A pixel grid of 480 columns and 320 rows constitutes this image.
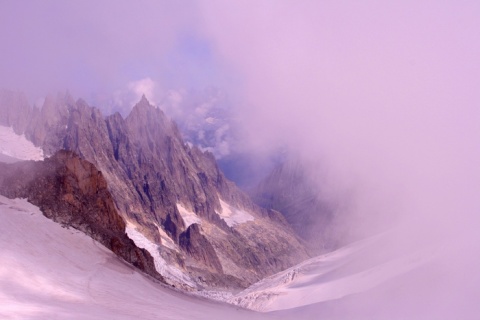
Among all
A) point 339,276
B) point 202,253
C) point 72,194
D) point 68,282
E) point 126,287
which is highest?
point 202,253

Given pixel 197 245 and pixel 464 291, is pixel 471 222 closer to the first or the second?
pixel 464 291

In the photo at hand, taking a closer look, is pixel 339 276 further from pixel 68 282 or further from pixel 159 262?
pixel 159 262

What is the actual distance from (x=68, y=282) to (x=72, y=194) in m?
19.0

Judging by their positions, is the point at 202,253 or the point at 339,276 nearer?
the point at 339,276

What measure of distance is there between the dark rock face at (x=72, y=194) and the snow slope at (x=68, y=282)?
A: 6.38 feet

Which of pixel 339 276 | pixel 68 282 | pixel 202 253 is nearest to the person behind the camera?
pixel 68 282

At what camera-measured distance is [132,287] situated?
42250 millimetres

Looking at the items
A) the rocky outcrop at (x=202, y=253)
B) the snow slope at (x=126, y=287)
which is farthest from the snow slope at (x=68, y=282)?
the rocky outcrop at (x=202, y=253)

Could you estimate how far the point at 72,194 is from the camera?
5488 centimetres

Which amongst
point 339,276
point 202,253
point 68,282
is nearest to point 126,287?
point 68,282

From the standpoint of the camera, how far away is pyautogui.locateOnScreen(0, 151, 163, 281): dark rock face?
49.4 meters

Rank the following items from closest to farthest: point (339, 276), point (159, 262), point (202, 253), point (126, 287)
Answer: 1. point (126, 287)
2. point (339, 276)
3. point (159, 262)
4. point (202, 253)

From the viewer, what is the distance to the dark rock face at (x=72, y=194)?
49.4 meters

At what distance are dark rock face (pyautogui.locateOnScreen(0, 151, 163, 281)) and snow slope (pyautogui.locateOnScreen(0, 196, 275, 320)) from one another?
76.6 inches
